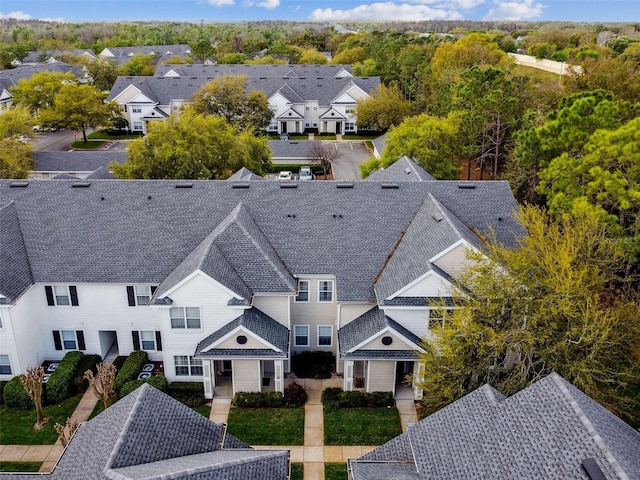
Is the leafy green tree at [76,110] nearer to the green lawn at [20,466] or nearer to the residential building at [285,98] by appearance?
the residential building at [285,98]

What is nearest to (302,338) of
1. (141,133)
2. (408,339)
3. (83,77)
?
(408,339)

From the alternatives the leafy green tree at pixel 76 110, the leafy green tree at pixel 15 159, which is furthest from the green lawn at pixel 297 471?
the leafy green tree at pixel 76 110

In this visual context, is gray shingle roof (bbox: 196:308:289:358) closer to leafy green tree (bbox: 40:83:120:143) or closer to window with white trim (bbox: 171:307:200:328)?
window with white trim (bbox: 171:307:200:328)

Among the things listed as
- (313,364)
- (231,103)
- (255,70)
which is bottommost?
(313,364)

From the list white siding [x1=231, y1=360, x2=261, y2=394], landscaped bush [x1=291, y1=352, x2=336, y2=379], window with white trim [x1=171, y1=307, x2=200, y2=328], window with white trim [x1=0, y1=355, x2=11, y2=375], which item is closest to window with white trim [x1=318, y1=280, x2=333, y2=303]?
landscaped bush [x1=291, y1=352, x2=336, y2=379]

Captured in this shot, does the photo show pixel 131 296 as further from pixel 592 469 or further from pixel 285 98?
pixel 285 98

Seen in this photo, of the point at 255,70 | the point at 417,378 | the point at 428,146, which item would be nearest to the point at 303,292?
the point at 417,378
